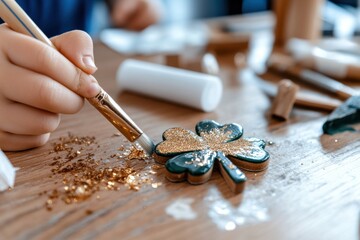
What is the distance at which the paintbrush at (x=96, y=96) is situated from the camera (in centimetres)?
43

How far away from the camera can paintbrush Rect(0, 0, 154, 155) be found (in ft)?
1.41

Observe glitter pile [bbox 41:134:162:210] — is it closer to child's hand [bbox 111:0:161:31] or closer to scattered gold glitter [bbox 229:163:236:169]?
scattered gold glitter [bbox 229:163:236:169]

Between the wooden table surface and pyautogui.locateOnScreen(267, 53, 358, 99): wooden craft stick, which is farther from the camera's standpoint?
pyautogui.locateOnScreen(267, 53, 358, 99): wooden craft stick

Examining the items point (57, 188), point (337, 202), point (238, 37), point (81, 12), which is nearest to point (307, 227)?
point (337, 202)

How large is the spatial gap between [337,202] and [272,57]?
0.46 metres

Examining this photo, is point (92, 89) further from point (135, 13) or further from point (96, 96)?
point (135, 13)

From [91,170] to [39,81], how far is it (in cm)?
11

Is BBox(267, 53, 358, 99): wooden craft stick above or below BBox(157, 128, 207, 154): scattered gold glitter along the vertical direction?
below

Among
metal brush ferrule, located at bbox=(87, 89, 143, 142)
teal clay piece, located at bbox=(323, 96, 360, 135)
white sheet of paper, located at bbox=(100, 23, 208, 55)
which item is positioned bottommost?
white sheet of paper, located at bbox=(100, 23, 208, 55)

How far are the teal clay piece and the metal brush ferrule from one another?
10.6 inches

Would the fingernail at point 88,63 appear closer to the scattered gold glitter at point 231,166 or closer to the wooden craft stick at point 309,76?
the scattered gold glitter at point 231,166

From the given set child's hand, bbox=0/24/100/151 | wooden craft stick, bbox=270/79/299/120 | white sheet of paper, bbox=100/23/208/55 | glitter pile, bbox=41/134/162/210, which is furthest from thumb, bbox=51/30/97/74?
white sheet of paper, bbox=100/23/208/55

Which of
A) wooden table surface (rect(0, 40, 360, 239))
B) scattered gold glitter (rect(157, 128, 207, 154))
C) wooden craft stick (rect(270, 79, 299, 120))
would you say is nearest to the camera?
wooden table surface (rect(0, 40, 360, 239))

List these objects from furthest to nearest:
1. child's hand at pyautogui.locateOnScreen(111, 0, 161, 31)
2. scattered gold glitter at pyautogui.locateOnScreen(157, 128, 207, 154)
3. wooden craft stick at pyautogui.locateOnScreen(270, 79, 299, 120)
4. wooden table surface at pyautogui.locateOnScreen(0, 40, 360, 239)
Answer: child's hand at pyautogui.locateOnScreen(111, 0, 161, 31) < wooden craft stick at pyautogui.locateOnScreen(270, 79, 299, 120) < scattered gold glitter at pyautogui.locateOnScreen(157, 128, 207, 154) < wooden table surface at pyautogui.locateOnScreen(0, 40, 360, 239)
